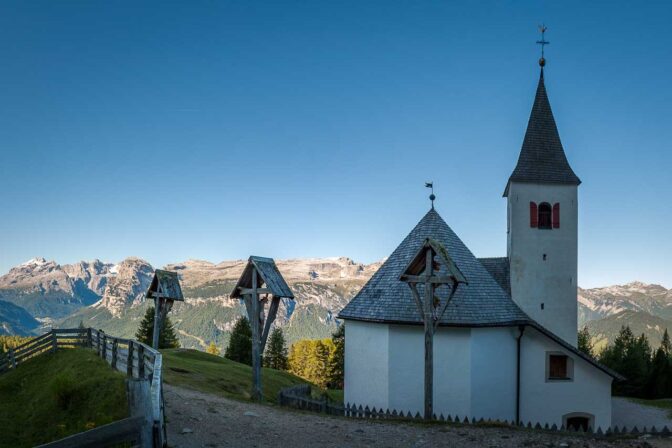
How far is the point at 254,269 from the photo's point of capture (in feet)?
64.1

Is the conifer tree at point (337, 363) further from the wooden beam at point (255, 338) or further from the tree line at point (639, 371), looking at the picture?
the wooden beam at point (255, 338)

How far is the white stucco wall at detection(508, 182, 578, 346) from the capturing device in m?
29.0

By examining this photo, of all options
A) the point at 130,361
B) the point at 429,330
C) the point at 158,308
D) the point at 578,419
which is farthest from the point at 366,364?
the point at 158,308

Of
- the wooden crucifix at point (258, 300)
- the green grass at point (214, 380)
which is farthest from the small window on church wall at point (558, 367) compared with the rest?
the green grass at point (214, 380)

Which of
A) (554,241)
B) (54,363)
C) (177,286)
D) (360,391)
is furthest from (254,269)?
(554,241)

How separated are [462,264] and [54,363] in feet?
61.5

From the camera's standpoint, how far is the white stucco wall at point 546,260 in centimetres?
2898

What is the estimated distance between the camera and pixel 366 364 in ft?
68.2

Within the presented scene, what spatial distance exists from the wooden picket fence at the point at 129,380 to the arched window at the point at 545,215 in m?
23.8

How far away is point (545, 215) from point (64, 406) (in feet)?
86.8

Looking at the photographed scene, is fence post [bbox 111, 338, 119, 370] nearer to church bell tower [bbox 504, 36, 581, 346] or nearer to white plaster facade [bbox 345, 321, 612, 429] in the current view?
white plaster facade [bbox 345, 321, 612, 429]

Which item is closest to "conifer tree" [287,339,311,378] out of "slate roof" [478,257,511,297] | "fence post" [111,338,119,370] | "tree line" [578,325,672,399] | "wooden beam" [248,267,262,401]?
"tree line" [578,325,672,399]

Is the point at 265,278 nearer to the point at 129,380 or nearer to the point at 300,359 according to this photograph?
the point at 129,380

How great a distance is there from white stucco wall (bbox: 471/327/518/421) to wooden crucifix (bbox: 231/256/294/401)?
7.93m
